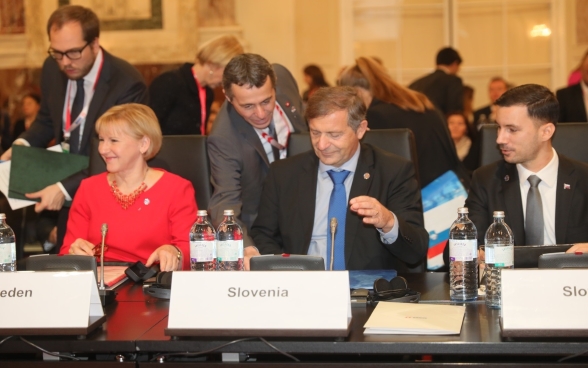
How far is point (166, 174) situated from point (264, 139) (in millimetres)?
519

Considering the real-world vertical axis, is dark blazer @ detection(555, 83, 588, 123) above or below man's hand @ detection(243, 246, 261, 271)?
above

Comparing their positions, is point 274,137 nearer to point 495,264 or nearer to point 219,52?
point 219,52

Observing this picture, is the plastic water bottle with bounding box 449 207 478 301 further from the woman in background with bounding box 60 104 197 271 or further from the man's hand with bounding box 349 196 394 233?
the woman in background with bounding box 60 104 197 271

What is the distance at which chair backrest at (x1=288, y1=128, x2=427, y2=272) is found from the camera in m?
3.26

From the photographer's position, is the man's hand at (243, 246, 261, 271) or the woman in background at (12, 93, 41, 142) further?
the woman in background at (12, 93, 41, 142)

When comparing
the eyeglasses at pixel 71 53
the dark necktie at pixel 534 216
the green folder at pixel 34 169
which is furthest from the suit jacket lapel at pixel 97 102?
the dark necktie at pixel 534 216

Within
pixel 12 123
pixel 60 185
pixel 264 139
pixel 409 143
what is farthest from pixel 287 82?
pixel 12 123

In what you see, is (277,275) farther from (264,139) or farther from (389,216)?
(264,139)

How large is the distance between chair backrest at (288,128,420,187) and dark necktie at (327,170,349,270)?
0.34 metres

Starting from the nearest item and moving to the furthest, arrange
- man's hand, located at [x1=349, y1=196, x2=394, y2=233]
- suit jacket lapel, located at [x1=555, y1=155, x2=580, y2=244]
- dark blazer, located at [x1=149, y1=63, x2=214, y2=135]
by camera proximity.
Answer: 1. man's hand, located at [x1=349, y1=196, x2=394, y2=233]
2. suit jacket lapel, located at [x1=555, y1=155, x2=580, y2=244]
3. dark blazer, located at [x1=149, y1=63, x2=214, y2=135]

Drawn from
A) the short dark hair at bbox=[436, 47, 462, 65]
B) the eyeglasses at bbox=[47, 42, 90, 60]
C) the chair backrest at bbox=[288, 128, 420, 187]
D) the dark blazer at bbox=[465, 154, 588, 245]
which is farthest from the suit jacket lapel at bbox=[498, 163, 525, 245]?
the short dark hair at bbox=[436, 47, 462, 65]

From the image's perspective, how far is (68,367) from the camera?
1991mm

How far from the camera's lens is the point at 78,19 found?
148 inches

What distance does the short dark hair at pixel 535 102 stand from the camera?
2967mm
